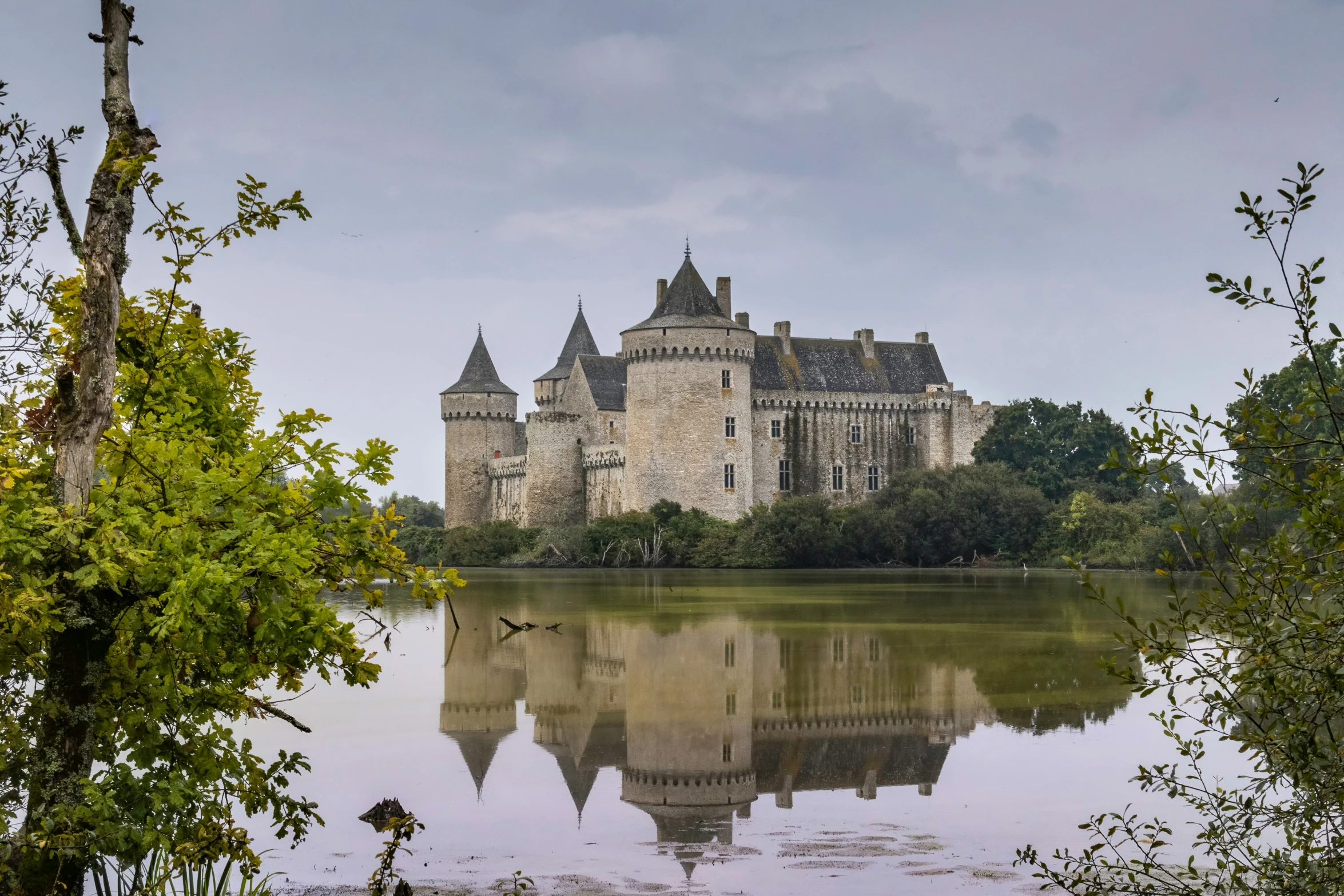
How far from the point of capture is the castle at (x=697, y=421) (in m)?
55.2

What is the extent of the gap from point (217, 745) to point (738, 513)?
49755 millimetres

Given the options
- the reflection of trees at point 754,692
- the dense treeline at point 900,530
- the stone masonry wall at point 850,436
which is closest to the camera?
the reflection of trees at point 754,692

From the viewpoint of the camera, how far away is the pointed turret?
6469 centimetres

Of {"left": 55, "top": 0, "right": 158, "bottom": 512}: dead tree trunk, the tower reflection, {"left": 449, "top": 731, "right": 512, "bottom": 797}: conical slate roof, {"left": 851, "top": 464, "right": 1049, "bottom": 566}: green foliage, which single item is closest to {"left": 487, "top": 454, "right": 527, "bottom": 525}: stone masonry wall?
{"left": 851, "top": 464, "right": 1049, "bottom": 566}: green foliage

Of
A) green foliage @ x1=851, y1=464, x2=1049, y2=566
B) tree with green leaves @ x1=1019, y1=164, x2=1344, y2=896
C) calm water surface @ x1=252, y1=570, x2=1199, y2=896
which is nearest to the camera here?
tree with green leaves @ x1=1019, y1=164, x2=1344, y2=896

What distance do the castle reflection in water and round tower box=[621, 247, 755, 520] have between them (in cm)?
3428

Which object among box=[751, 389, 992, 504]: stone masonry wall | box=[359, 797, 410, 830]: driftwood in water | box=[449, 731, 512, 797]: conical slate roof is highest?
box=[751, 389, 992, 504]: stone masonry wall

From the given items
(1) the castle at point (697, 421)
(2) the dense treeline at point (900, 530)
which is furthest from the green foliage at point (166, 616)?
(1) the castle at point (697, 421)

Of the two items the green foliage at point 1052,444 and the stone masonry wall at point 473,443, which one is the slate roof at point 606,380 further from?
the green foliage at point 1052,444

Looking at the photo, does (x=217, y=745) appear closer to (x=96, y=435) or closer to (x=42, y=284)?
(x=96, y=435)

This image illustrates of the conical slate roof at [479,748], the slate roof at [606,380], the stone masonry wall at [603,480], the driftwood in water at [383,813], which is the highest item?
the slate roof at [606,380]

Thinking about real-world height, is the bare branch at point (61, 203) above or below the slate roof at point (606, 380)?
below

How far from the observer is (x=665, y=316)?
55.4 m

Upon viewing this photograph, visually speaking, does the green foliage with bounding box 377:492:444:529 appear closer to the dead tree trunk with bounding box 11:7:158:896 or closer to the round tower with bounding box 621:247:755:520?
the round tower with bounding box 621:247:755:520
